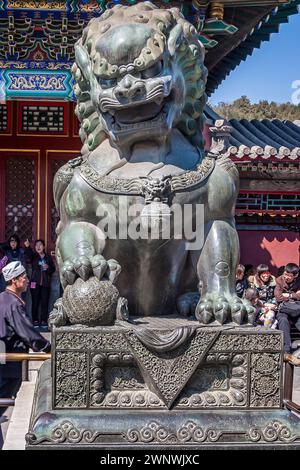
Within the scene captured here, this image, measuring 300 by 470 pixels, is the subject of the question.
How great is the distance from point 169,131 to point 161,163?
0.44 feet

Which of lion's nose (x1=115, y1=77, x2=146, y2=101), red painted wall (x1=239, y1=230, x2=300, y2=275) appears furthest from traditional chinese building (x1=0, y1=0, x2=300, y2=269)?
lion's nose (x1=115, y1=77, x2=146, y2=101)

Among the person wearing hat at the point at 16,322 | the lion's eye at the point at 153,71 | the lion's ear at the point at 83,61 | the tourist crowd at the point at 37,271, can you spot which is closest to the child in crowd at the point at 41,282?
the tourist crowd at the point at 37,271

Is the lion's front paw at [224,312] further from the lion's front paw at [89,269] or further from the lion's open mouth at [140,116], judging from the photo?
the lion's open mouth at [140,116]

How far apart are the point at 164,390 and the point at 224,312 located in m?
0.37

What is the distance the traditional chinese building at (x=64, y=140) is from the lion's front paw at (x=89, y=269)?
618cm

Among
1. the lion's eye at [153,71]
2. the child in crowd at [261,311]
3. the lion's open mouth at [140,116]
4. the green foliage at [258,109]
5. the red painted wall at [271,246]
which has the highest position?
the green foliage at [258,109]

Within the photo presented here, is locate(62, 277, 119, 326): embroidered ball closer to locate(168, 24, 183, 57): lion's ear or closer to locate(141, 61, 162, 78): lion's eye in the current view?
locate(141, 61, 162, 78): lion's eye

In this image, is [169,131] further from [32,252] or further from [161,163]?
[32,252]

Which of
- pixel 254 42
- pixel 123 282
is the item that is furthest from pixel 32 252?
pixel 123 282

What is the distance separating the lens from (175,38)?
307 centimetres

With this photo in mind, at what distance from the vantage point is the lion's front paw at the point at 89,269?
2881 mm

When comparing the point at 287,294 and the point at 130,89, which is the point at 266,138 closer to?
the point at 287,294

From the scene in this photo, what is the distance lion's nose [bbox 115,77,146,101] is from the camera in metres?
2.91

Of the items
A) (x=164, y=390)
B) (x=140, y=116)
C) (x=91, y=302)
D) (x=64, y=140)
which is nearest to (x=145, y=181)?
(x=140, y=116)
